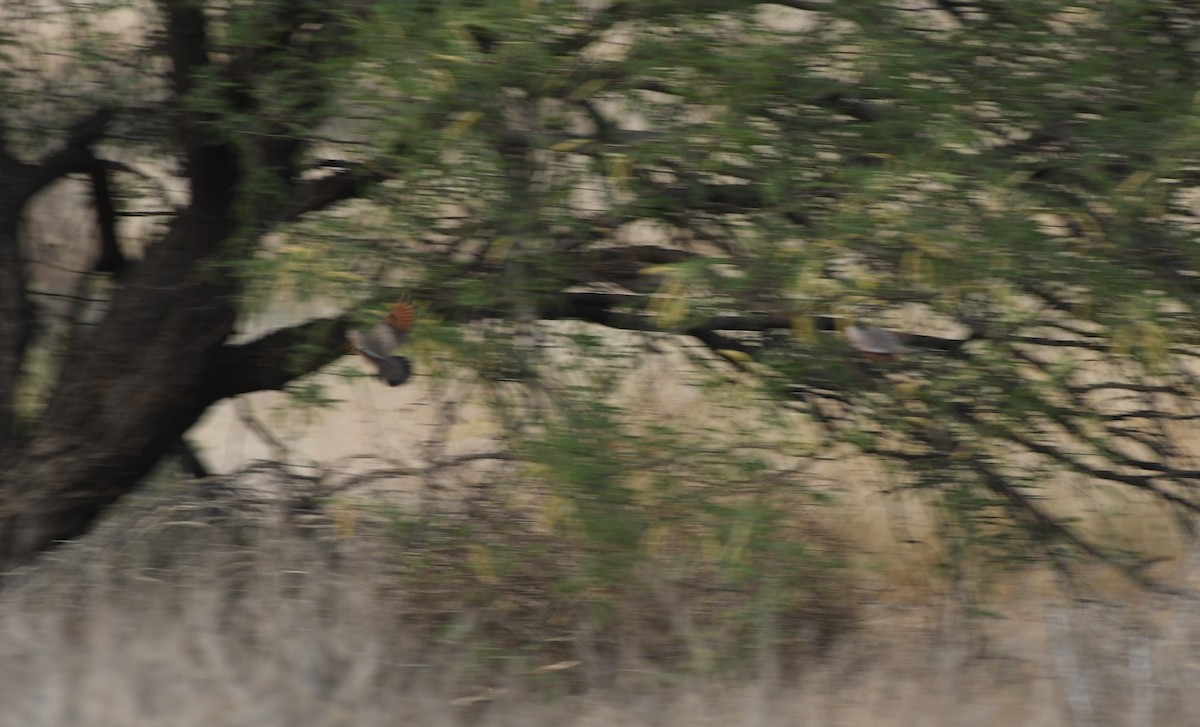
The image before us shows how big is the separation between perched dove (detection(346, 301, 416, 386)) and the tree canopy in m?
0.07

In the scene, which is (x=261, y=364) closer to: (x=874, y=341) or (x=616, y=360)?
(x=616, y=360)

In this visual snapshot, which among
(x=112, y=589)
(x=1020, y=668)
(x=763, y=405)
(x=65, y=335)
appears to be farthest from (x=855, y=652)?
(x=65, y=335)

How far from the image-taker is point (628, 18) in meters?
3.12

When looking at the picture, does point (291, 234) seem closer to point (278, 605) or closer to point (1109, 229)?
point (278, 605)

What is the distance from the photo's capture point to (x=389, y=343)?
3.24m

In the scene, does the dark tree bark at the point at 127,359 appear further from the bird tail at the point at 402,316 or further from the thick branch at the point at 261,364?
the bird tail at the point at 402,316

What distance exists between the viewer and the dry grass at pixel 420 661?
3656mm

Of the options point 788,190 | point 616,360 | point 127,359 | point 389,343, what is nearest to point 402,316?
point 389,343

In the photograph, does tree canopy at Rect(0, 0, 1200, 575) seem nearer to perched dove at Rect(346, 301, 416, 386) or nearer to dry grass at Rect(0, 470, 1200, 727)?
perched dove at Rect(346, 301, 416, 386)

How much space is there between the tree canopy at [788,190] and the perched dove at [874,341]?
48mm

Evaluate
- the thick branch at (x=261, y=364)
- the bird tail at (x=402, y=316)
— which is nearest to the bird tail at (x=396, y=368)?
the bird tail at (x=402, y=316)

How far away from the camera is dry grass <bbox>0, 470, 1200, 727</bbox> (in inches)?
144

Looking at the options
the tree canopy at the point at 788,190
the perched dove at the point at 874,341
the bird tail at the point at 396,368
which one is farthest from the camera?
the bird tail at the point at 396,368

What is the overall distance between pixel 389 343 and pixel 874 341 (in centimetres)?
113
